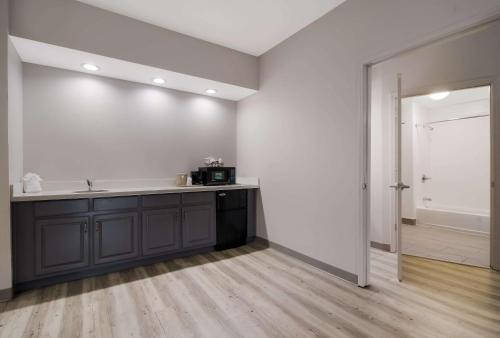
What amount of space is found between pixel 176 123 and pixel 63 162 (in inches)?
59.4

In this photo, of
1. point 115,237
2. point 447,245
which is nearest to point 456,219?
point 447,245

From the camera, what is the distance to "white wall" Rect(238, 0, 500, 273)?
2.12 m

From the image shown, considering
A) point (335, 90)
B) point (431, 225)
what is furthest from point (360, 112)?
point (431, 225)

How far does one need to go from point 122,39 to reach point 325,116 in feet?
7.96

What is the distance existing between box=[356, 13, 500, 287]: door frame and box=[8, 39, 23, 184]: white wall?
3275 millimetres

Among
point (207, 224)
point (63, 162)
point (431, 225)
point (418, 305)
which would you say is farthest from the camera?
point (431, 225)

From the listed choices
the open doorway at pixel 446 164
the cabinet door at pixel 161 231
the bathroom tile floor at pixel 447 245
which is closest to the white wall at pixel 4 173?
the cabinet door at pixel 161 231

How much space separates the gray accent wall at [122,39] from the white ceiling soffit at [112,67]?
7cm

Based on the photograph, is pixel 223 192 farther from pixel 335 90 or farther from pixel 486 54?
pixel 486 54

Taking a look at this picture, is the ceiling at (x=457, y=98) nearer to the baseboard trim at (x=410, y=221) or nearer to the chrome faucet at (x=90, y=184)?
the baseboard trim at (x=410, y=221)

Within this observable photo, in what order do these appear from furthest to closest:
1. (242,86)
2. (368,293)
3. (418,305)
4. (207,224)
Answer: (242,86), (207,224), (368,293), (418,305)

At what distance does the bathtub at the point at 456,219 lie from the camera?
4.24 meters

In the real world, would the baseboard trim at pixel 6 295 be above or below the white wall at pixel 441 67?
below

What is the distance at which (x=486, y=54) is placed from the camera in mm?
2930
